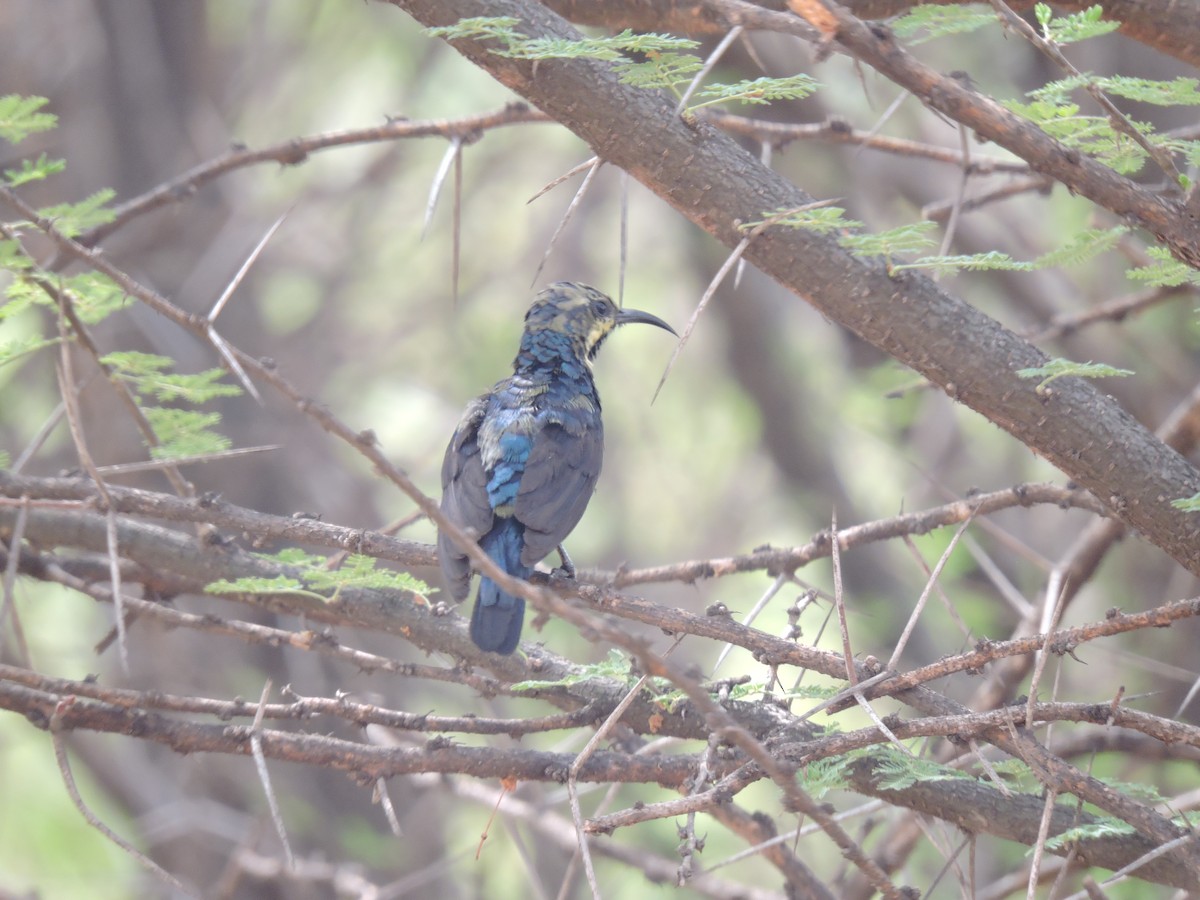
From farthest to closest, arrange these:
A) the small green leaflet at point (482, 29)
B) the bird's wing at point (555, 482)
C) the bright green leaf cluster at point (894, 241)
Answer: the bird's wing at point (555, 482)
the bright green leaf cluster at point (894, 241)
the small green leaflet at point (482, 29)

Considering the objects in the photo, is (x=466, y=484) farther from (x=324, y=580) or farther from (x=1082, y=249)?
(x=1082, y=249)

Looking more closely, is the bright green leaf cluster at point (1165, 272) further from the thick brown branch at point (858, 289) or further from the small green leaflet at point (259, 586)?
the small green leaflet at point (259, 586)

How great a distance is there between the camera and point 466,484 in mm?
4375

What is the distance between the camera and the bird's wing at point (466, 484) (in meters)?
4.19

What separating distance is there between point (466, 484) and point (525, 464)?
22 centimetres

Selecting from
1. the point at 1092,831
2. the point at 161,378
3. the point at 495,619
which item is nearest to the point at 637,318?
the point at 495,619

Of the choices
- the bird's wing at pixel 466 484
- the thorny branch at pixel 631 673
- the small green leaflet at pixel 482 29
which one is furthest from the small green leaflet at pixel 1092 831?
the small green leaflet at pixel 482 29

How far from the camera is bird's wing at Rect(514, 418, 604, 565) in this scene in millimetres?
4164

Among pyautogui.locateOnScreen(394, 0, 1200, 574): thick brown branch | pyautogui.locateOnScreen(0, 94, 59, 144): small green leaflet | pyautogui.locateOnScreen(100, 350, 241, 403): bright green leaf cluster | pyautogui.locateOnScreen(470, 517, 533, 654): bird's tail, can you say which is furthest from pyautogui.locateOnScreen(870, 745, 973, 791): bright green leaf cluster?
pyautogui.locateOnScreen(0, 94, 59, 144): small green leaflet

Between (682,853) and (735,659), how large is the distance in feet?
28.5

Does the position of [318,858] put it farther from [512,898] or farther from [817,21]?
[817,21]

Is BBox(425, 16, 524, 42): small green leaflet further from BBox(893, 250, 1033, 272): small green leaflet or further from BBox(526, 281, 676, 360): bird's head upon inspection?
BBox(526, 281, 676, 360): bird's head

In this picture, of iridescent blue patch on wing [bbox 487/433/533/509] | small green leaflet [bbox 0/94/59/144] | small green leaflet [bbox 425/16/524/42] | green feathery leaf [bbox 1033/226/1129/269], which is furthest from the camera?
iridescent blue patch on wing [bbox 487/433/533/509]

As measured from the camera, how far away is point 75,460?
6809 mm
